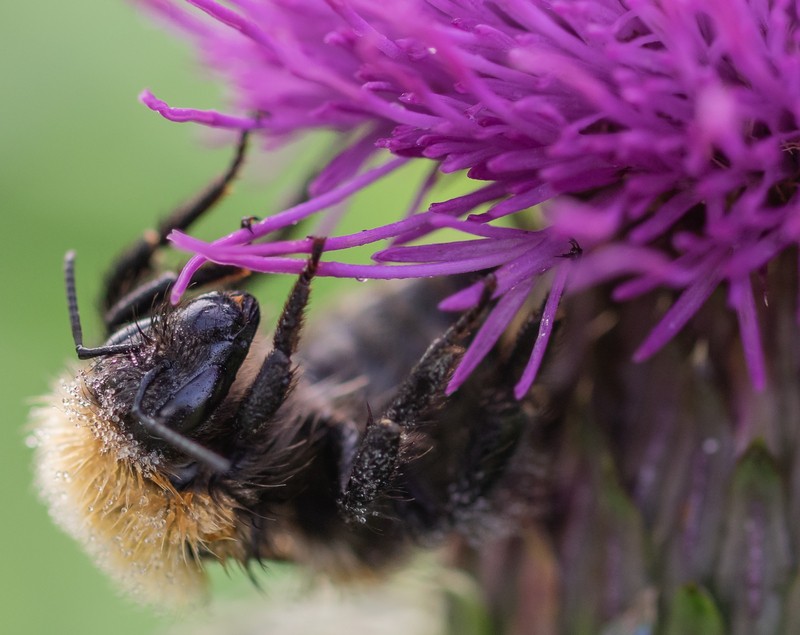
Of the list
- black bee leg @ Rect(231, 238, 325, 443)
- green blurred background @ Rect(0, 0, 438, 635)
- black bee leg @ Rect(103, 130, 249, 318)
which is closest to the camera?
black bee leg @ Rect(231, 238, 325, 443)

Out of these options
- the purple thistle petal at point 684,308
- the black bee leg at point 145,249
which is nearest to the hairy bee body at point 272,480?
the black bee leg at point 145,249

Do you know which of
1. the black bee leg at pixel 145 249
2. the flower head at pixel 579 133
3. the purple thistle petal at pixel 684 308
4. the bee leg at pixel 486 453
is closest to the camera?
the flower head at pixel 579 133

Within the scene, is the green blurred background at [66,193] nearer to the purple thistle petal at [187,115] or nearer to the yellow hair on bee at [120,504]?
the yellow hair on bee at [120,504]

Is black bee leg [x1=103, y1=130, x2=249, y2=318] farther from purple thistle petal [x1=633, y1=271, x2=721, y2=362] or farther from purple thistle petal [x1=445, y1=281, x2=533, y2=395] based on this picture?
purple thistle petal [x1=633, y1=271, x2=721, y2=362]

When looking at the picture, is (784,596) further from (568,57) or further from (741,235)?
(568,57)

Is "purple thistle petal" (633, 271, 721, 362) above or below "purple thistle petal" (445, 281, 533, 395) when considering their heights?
above

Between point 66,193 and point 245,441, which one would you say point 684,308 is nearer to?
point 245,441

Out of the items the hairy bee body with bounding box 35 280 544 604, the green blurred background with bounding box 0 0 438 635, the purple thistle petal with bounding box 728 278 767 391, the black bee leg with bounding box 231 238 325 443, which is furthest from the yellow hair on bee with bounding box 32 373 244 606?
the green blurred background with bounding box 0 0 438 635
